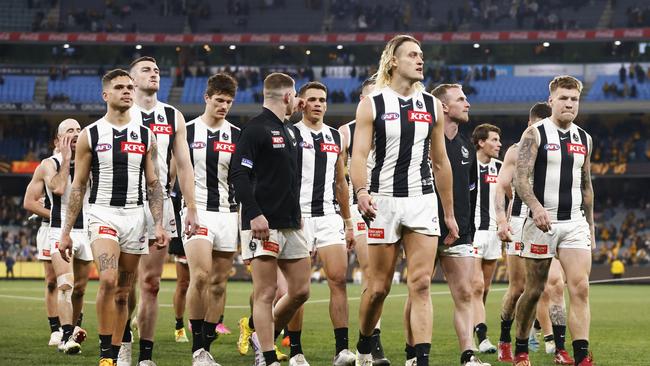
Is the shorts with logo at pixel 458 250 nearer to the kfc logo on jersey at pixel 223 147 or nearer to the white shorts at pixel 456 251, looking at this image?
the white shorts at pixel 456 251

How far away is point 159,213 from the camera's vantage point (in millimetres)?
9312

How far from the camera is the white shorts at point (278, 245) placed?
8.85m

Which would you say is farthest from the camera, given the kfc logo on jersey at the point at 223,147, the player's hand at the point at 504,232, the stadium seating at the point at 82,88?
the stadium seating at the point at 82,88

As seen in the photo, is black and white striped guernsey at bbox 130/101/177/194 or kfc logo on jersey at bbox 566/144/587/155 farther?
black and white striped guernsey at bbox 130/101/177/194

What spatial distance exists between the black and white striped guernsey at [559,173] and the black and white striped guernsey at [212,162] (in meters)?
3.05

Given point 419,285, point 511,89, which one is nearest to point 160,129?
point 419,285

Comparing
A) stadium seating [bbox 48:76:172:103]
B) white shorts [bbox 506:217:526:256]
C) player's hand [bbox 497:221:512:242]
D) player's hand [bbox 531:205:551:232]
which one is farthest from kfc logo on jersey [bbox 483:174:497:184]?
stadium seating [bbox 48:76:172:103]

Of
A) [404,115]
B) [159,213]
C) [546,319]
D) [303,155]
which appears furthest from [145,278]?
[546,319]

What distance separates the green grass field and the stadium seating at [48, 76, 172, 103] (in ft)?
99.5

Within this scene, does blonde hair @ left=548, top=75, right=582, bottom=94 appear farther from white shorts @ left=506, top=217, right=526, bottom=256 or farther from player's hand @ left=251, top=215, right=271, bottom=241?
player's hand @ left=251, top=215, right=271, bottom=241

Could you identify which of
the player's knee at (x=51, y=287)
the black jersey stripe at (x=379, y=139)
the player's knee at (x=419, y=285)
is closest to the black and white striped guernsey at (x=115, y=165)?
the black jersey stripe at (x=379, y=139)

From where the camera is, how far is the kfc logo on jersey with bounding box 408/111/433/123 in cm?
866

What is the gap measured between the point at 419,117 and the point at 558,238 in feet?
6.82

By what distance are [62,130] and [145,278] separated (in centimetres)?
244
